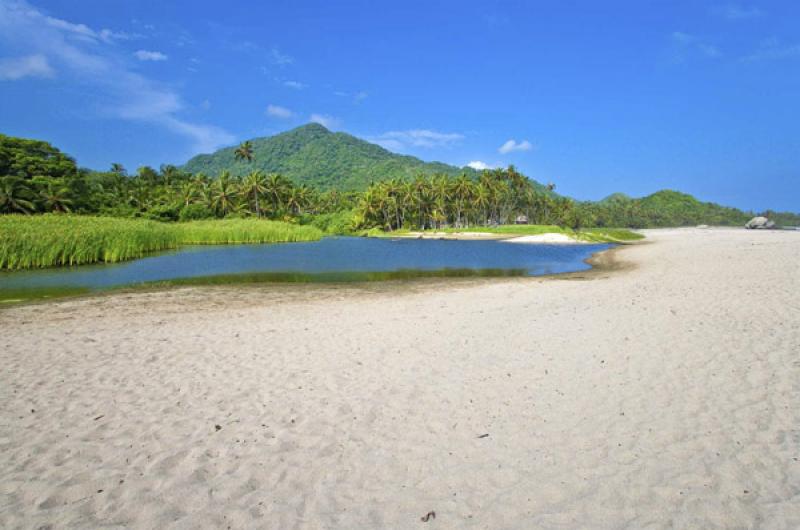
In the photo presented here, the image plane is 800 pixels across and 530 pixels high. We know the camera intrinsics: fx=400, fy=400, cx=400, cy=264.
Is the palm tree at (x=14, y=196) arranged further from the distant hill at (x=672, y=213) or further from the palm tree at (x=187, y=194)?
the distant hill at (x=672, y=213)

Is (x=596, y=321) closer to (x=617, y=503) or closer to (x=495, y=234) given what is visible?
(x=617, y=503)

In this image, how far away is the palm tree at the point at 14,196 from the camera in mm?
49375

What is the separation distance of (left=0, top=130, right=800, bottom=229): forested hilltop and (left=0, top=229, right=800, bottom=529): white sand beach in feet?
202

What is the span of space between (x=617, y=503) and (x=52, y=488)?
18.2 ft

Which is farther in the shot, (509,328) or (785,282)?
(785,282)

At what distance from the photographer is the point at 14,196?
5072cm

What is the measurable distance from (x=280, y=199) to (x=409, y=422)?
97.2 metres

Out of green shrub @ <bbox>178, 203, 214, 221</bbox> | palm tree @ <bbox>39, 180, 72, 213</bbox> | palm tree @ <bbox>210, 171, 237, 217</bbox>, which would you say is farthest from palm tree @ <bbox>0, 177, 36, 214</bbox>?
palm tree @ <bbox>210, 171, 237, 217</bbox>

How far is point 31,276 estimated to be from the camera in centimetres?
2167

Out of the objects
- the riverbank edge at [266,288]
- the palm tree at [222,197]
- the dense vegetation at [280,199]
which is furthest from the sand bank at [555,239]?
the palm tree at [222,197]

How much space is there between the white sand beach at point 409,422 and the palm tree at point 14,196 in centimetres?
5578

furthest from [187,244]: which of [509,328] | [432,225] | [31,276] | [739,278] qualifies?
[432,225]

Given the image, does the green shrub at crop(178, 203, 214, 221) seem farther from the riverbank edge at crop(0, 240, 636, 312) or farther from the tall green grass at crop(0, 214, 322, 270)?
the riverbank edge at crop(0, 240, 636, 312)

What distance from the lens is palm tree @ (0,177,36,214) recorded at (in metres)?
49.4
